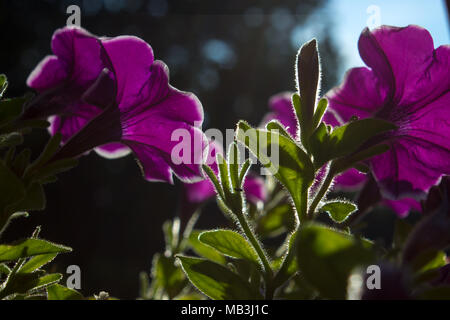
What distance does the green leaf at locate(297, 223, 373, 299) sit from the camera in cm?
27

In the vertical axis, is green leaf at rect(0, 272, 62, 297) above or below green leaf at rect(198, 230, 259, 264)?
below

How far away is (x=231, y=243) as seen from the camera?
45cm

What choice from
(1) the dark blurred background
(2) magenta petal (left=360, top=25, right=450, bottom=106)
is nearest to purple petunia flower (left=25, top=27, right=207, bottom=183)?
(2) magenta petal (left=360, top=25, right=450, bottom=106)

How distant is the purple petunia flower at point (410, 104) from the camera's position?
0.48 m

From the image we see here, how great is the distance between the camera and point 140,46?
523mm

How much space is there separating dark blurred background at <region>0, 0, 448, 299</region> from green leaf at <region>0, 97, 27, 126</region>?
267cm

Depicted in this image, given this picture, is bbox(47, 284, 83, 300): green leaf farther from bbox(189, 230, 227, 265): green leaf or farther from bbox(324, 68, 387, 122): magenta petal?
bbox(324, 68, 387, 122): magenta petal

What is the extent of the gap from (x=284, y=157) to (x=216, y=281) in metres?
0.13

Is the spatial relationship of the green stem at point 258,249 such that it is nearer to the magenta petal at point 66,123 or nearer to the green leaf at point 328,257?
the green leaf at point 328,257

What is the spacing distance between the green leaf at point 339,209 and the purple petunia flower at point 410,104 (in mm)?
45

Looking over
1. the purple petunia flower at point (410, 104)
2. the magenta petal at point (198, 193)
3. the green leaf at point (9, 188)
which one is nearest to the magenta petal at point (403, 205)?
the purple petunia flower at point (410, 104)

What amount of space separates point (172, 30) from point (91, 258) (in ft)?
17.7

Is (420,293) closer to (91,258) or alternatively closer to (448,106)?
(448,106)
